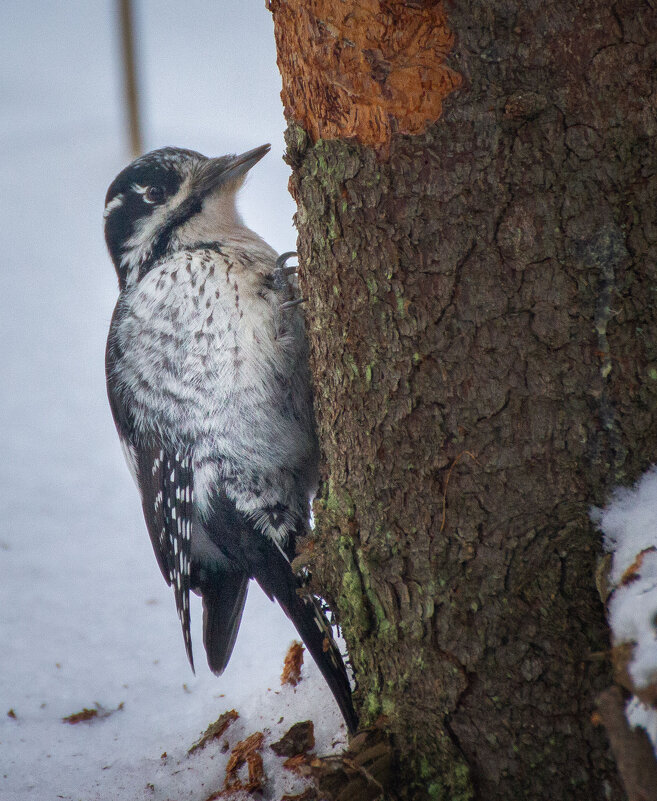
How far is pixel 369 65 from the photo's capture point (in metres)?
1.36

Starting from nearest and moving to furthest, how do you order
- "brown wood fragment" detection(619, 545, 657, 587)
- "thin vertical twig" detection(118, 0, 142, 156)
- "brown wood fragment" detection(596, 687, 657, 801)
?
"brown wood fragment" detection(596, 687, 657, 801) < "brown wood fragment" detection(619, 545, 657, 587) < "thin vertical twig" detection(118, 0, 142, 156)

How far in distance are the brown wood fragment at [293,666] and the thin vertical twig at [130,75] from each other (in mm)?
3428

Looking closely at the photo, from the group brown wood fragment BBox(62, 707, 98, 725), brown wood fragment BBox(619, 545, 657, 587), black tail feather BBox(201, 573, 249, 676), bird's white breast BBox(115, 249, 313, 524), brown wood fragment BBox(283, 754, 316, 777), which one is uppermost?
bird's white breast BBox(115, 249, 313, 524)

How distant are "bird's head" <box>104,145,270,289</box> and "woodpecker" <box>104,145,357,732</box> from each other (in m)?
0.01

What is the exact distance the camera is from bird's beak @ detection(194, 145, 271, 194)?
7.84ft

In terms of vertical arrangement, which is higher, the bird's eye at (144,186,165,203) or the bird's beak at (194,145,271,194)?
the bird's beak at (194,145,271,194)

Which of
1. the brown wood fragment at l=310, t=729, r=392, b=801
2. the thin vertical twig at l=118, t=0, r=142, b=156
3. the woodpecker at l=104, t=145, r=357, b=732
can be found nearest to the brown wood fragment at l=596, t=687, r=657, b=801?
the brown wood fragment at l=310, t=729, r=392, b=801

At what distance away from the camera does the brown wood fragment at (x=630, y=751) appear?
39.7 inches

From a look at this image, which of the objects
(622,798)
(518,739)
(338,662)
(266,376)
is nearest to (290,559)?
(338,662)

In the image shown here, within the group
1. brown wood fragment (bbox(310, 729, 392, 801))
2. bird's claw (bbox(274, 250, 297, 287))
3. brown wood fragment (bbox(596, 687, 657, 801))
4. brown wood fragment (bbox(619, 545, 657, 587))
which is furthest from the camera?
bird's claw (bbox(274, 250, 297, 287))

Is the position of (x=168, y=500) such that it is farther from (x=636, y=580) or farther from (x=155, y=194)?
(x=636, y=580)

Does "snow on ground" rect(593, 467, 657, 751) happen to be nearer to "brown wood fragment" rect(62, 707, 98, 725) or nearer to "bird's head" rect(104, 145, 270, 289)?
"bird's head" rect(104, 145, 270, 289)

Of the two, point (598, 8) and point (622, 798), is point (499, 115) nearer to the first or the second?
point (598, 8)

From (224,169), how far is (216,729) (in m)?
1.75
